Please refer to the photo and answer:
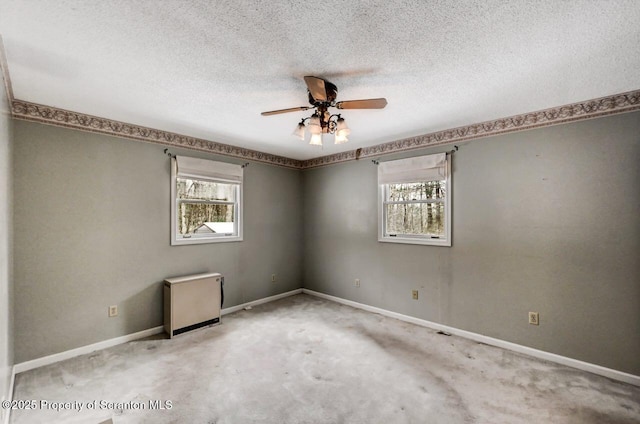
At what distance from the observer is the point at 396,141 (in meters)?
4.01

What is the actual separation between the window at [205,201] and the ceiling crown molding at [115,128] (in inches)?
9.0

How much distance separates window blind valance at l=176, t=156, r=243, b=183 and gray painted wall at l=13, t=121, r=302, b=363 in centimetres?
14

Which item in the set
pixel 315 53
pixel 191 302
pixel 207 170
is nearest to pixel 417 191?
pixel 315 53

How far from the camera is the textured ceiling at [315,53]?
4.81ft

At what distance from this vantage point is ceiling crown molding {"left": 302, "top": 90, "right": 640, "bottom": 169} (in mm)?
2484

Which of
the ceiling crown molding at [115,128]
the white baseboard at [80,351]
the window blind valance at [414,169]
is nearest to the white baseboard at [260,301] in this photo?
the white baseboard at [80,351]

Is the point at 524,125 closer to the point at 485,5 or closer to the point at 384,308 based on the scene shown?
the point at 485,5

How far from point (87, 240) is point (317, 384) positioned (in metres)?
2.83

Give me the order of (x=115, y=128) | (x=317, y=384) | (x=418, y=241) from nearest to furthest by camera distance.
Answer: (x=317, y=384)
(x=115, y=128)
(x=418, y=241)

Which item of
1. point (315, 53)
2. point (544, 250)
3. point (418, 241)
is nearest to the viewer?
point (315, 53)

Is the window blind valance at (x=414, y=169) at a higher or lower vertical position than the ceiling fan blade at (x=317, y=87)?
lower

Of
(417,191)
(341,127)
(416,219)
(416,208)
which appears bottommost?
(416,219)

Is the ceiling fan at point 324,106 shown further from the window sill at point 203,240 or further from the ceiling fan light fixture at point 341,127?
the window sill at point 203,240

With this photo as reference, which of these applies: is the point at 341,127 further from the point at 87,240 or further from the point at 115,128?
the point at 87,240
